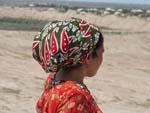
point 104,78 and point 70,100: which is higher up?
point 70,100

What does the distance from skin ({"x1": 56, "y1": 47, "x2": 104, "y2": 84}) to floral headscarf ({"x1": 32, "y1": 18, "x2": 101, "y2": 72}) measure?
4cm

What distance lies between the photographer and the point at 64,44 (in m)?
2.40

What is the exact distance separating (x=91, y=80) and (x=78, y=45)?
36.9 feet

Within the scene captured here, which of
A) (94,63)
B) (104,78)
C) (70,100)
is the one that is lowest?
(104,78)

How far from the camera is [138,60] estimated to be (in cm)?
2102

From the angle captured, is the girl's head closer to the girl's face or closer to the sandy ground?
the girl's face

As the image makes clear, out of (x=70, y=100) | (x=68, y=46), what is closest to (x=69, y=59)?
(x=68, y=46)

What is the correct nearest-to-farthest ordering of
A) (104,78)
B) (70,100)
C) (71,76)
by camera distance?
(70,100) < (71,76) < (104,78)

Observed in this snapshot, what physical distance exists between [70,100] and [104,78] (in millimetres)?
12519

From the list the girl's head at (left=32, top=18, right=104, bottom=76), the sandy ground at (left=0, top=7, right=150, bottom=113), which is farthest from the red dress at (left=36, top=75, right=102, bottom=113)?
the sandy ground at (left=0, top=7, right=150, bottom=113)

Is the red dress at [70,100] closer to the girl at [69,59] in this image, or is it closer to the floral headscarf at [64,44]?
the girl at [69,59]

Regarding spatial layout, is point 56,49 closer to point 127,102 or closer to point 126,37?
point 127,102

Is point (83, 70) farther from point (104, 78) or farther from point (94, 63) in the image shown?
point (104, 78)

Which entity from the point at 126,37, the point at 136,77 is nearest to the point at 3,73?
the point at 136,77
